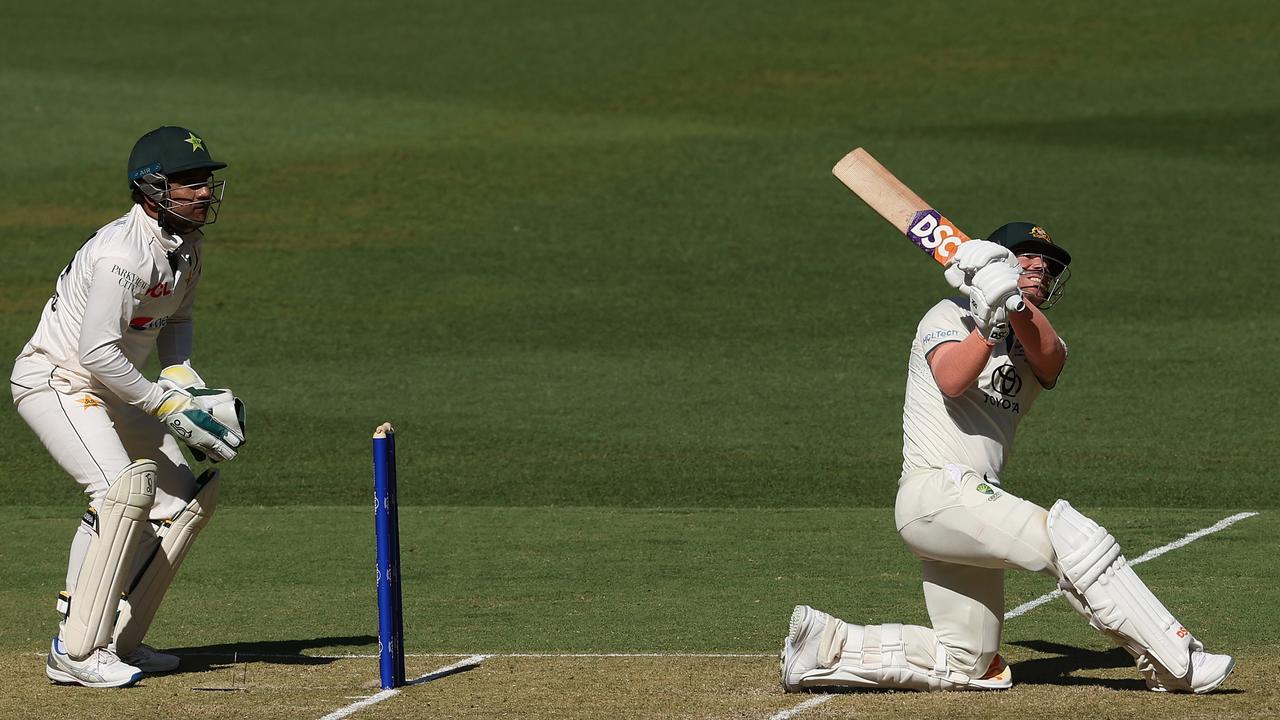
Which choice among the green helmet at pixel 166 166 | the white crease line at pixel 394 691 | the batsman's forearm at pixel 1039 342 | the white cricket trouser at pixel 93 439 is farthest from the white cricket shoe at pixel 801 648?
the green helmet at pixel 166 166

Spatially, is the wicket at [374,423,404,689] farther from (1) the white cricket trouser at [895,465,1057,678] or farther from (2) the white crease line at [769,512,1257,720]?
(1) the white cricket trouser at [895,465,1057,678]

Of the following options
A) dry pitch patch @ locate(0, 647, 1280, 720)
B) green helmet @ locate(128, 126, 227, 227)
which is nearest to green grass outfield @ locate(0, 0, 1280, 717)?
dry pitch patch @ locate(0, 647, 1280, 720)

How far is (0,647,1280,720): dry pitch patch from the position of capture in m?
6.75

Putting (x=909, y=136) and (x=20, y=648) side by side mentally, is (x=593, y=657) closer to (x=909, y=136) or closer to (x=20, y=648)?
(x=20, y=648)

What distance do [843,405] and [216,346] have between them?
6.38 meters

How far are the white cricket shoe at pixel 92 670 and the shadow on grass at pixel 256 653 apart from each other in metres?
0.37

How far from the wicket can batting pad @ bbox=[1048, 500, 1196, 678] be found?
246 cm

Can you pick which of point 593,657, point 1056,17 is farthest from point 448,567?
point 1056,17

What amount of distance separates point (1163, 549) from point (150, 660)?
217 inches

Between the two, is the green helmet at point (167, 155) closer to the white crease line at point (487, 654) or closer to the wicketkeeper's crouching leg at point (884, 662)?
the white crease line at point (487, 654)

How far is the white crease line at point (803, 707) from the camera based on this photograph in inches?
264

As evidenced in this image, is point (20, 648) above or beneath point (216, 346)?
beneath

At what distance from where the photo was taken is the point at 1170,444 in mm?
13711

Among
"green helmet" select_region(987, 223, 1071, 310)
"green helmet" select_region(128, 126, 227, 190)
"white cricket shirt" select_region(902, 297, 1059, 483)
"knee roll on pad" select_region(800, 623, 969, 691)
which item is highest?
"green helmet" select_region(128, 126, 227, 190)
